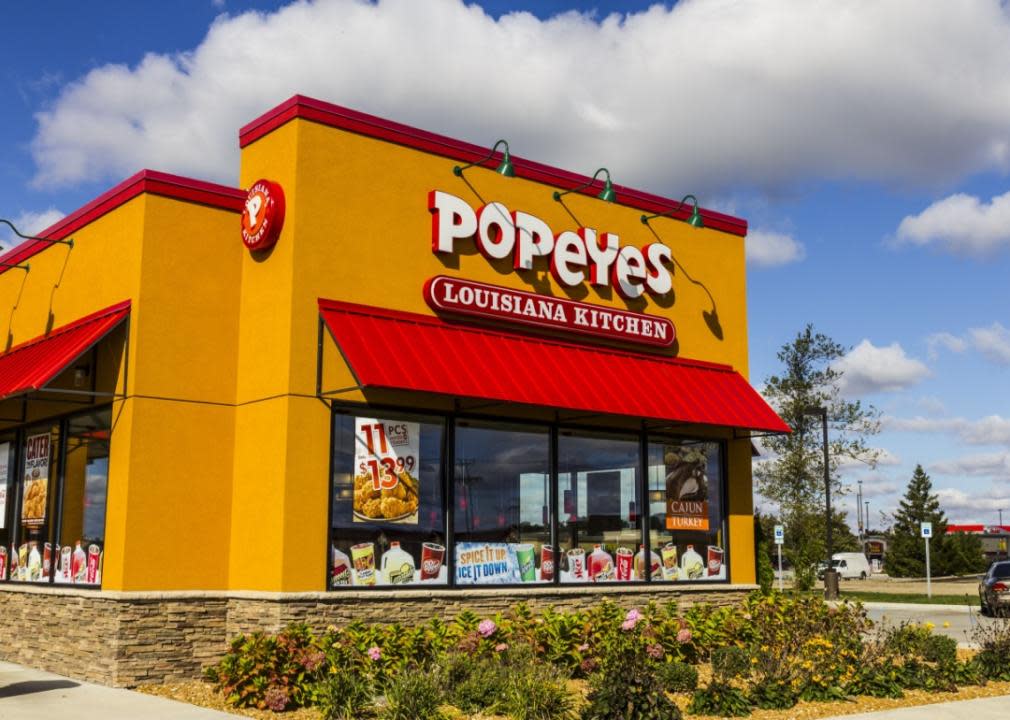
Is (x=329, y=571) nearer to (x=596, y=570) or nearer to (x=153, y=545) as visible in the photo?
(x=153, y=545)

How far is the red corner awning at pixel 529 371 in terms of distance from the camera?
50.5ft

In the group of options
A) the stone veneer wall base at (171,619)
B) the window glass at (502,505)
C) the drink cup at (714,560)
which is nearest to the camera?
the stone veneer wall base at (171,619)

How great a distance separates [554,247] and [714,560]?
6626mm

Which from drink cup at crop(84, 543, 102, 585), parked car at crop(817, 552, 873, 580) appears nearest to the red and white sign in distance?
drink cup at crop(84, 543, 102, 585)

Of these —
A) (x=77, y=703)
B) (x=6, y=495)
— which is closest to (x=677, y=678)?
(x=77, y=703)

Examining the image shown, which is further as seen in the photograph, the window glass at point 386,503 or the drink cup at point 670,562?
the drink cup at point 670,562

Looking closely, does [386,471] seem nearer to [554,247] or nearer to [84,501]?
[84,501]

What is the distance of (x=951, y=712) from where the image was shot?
12.9 m

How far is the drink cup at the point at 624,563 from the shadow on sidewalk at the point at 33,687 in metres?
8.74

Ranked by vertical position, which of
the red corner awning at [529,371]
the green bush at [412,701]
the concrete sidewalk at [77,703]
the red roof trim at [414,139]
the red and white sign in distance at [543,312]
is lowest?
the concrete sidewalk at [77,703]

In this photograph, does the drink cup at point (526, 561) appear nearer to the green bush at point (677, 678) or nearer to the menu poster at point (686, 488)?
the menu poster at point (686, 488)

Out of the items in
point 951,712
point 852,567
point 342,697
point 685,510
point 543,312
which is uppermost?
point 543,312

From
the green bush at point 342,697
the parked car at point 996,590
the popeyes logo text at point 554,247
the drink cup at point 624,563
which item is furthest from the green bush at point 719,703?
the parked car at point 996,590

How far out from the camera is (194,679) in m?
15.0
